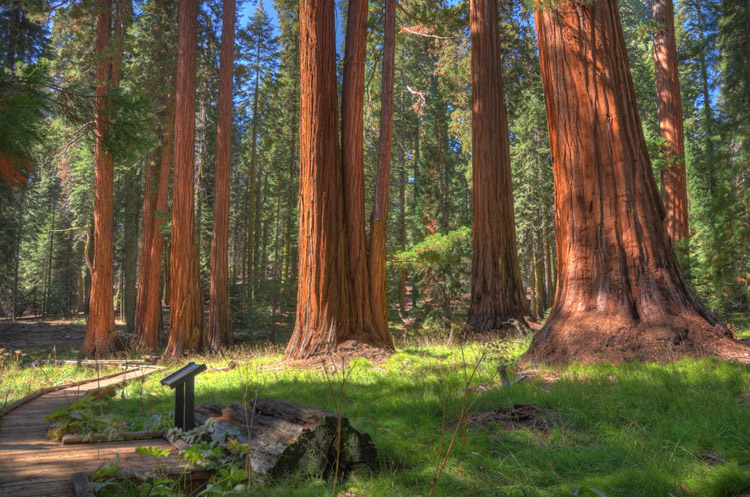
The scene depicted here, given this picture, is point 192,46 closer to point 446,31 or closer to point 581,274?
point 446,31

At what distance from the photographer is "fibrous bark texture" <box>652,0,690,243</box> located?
13.5 meters

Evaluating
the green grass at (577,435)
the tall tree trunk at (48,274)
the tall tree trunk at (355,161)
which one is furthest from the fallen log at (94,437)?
the tall tree trunk at (48,274)

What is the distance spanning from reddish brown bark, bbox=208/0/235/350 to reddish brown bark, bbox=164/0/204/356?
94 cm

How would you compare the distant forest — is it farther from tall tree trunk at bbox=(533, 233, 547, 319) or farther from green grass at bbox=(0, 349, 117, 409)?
green grass at bbox=(0, 349, 117, 409)

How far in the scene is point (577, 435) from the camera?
331 cm

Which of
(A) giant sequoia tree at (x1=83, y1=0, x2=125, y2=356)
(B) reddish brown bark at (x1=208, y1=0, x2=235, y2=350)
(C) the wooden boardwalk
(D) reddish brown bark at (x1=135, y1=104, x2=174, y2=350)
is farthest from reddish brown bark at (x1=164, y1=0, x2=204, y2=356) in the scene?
(C) the wooden boardwalk

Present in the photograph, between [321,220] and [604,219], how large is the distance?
4445 millimetres

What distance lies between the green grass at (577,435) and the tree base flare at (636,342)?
1.02ft

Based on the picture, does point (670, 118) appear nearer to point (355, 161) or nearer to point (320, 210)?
point (355, 161)

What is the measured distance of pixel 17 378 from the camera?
9008 millimetres

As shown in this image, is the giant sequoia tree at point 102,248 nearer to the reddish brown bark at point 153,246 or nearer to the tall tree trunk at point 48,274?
the reddish brown bark at point 153,246

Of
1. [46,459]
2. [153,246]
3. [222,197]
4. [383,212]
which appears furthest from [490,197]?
[153,246]

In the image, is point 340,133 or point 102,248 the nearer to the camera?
point 340,133

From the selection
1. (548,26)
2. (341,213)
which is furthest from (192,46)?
(548,26)
